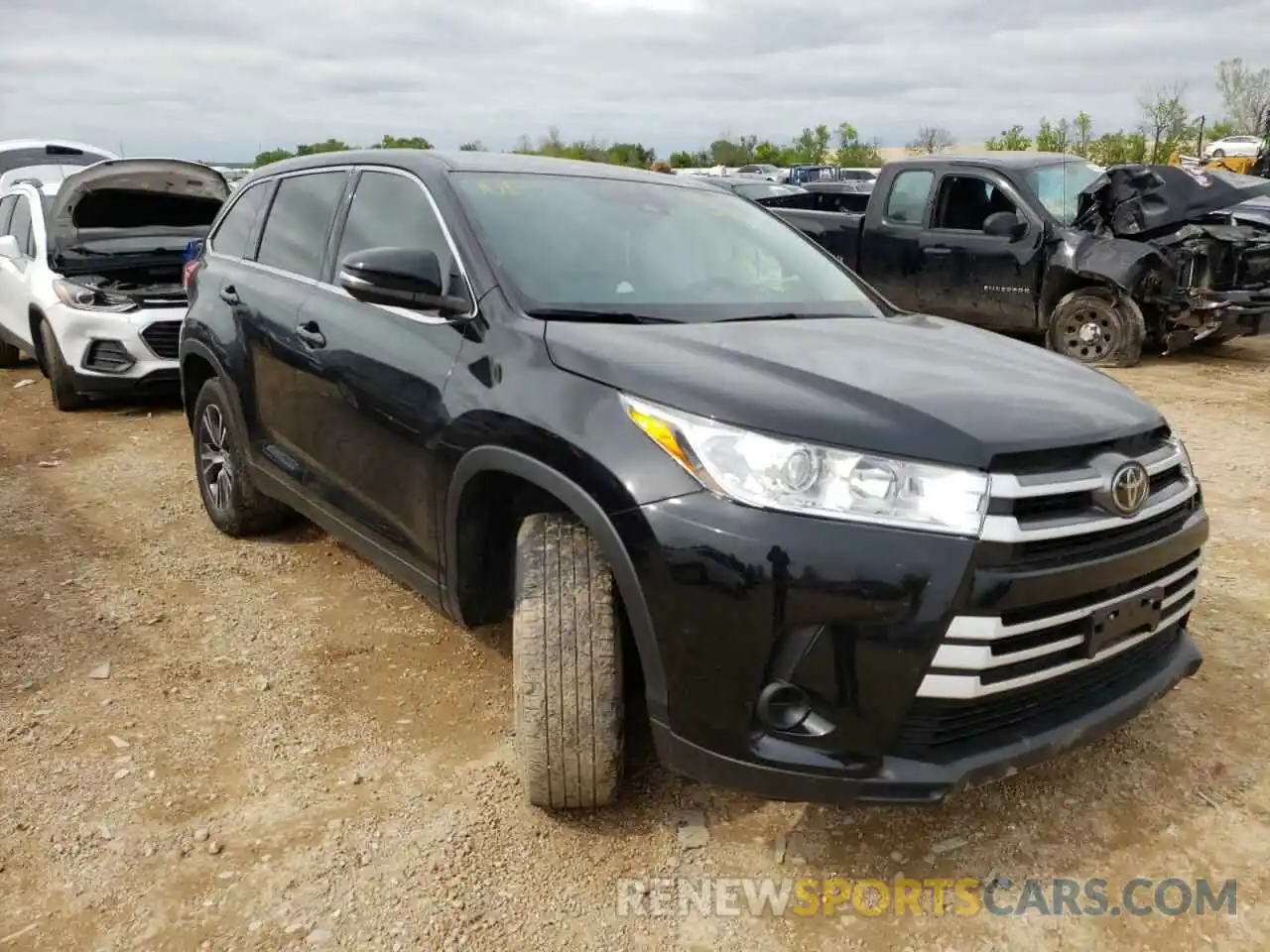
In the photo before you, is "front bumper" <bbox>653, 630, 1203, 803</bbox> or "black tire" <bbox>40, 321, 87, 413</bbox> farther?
"black tire" <bbox>40, 321, 87, 413</bbox>

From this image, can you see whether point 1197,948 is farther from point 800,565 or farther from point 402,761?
point 402,761

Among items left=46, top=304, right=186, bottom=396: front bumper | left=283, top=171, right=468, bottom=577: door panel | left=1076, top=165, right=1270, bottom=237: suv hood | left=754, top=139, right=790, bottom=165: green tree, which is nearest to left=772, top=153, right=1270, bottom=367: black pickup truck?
left=1076, top=165, right=1270, bottom=237: suv hood

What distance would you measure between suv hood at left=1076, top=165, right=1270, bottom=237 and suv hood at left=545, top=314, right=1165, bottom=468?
241 inches

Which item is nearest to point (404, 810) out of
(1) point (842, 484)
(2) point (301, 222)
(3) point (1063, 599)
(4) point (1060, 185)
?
(1) point (842, 484)

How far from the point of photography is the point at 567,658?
7.62ft

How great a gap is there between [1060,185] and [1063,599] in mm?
7721

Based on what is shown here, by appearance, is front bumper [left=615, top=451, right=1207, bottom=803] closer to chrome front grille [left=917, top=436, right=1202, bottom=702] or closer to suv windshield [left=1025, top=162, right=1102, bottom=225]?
chrome front grille [left=917, top=436, right=1202, bottom=702]

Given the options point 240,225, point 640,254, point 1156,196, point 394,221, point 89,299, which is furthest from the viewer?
point 1156,196

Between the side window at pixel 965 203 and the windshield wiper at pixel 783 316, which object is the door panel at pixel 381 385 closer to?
the windshield wiper at pixel 783 316

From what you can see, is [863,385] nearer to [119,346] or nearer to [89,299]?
[119,346]

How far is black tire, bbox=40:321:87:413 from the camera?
7137 mm

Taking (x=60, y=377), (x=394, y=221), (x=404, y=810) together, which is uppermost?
(x=394, y=221)

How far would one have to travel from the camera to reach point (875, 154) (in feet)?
198

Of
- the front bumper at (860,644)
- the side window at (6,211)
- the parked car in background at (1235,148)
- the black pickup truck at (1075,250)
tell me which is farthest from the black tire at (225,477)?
the parked car in background at (1235,148)
